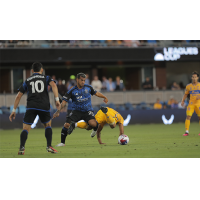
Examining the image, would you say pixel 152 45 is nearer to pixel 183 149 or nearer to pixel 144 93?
pixel 144 93

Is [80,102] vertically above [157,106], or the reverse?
[80,102]

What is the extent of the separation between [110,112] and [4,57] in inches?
707

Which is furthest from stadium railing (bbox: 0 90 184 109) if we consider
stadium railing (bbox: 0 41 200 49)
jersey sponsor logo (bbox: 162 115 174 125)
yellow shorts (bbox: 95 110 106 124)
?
yellow shorts (bbox: 95 110 106 124)

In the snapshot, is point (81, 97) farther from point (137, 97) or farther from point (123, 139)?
point (137, 97)

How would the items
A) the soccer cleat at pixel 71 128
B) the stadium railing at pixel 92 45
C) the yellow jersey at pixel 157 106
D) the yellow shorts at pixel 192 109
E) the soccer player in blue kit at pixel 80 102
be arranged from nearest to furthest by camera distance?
1. the soccer cleat at pixel 71 128
2. the soccer player in blue kit at pixel 80 102
3. the yellow shorts at pixel 192 109
4. the yellow jersey at pixel 157 106
5. the stadium railing at pixel 92 45

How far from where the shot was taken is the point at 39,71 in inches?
343

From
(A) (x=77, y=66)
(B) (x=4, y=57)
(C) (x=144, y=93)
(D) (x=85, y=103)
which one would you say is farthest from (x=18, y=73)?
(D) (x=85, y=103)

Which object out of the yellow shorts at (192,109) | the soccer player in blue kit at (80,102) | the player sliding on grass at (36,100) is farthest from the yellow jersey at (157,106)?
the player sliding on grass at (36,100)

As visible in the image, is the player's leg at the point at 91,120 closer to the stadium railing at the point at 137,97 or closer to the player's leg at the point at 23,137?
the player's leg at the point at 23,137

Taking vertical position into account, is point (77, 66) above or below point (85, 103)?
above

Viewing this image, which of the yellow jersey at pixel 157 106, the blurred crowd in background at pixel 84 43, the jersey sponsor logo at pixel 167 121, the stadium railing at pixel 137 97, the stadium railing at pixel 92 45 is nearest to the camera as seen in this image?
the jersey sponsor logo at pixel 167 121

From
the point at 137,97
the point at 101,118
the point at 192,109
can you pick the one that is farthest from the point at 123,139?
the point at 137,97

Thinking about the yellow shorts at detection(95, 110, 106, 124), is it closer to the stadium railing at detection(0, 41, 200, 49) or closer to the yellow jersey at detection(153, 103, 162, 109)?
the yellow jersey at detection(153, 103, 162, 109)

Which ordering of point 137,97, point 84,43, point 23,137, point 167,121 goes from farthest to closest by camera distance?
point 84,43 < point 137,97 < point 167,121 < point 23,137
